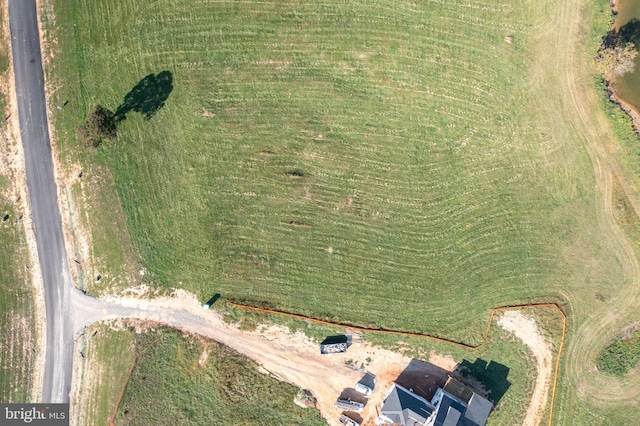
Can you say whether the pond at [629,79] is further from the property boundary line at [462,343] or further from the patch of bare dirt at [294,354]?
the patch of bare dirt at [294,354]

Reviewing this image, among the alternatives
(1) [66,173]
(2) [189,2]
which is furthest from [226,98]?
(1) [66,173]

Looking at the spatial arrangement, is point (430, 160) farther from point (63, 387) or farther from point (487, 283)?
point (63, 387)

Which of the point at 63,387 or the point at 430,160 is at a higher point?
the point at 430,160

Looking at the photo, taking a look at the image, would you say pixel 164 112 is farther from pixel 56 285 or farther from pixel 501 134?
pixel 501 134

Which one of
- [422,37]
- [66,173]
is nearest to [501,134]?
[422,37]

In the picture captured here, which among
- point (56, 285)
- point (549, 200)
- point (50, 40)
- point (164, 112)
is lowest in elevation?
point (56, 285)

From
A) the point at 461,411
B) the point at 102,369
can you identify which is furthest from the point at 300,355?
the point at 102,369

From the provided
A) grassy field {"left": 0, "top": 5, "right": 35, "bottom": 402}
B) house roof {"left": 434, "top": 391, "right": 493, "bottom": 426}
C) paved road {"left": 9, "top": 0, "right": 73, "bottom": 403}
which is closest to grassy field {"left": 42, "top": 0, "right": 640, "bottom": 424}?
paved road {"left": 9, "top": 0, "right": 73, "bottom": 403}
